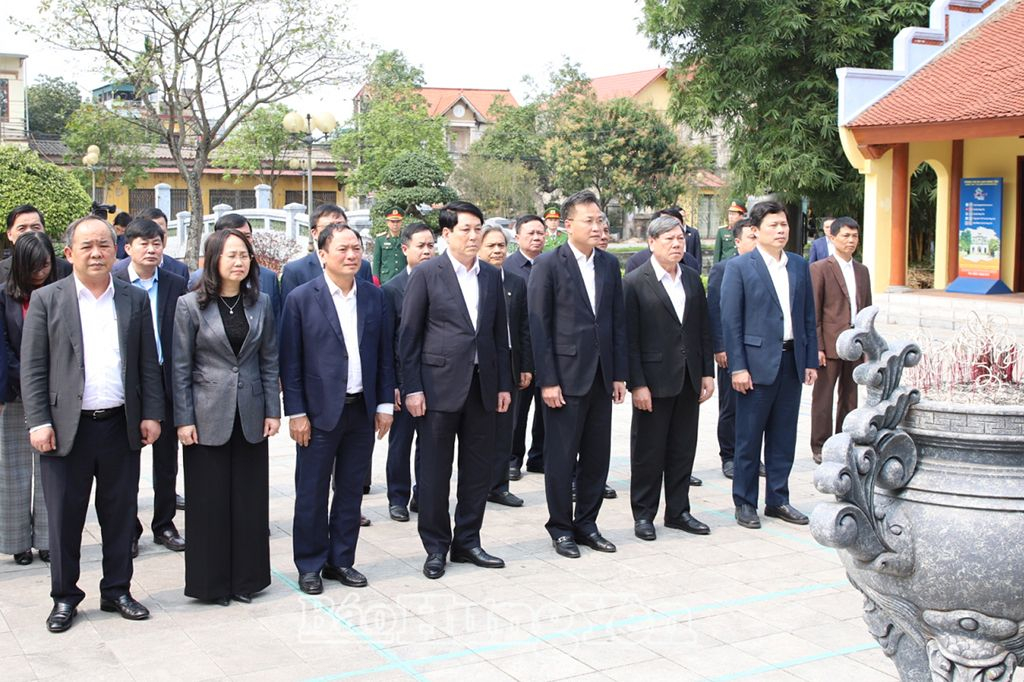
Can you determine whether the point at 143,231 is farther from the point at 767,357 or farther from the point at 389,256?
the point at 389,256

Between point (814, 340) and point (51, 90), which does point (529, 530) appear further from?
point (51, 90)

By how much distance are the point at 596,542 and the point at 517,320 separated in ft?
4.71

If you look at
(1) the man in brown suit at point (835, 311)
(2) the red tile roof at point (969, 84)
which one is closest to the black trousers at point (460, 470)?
(1) the man in brown suit at point (835, 311)

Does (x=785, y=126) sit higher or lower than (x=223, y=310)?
higher

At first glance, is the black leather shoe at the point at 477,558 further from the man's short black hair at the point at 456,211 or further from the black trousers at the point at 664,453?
the man's short black hair at the point at 456,211

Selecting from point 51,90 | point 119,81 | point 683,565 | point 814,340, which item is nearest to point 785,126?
point 119,81

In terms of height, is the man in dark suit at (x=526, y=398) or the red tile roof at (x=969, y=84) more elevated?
the red tile roof at (x=969, y=84)

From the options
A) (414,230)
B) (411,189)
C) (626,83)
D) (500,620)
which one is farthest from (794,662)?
(626,83)

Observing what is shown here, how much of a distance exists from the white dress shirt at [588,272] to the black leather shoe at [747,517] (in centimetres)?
154

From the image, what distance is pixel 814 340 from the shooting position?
6918 millimetres

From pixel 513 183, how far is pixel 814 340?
35685mm

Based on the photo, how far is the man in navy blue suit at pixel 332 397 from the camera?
5449 mm

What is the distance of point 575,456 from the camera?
245 inches

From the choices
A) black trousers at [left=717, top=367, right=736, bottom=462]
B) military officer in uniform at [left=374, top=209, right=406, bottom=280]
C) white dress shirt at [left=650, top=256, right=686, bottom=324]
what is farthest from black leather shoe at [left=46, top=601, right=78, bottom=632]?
military officer in uniform at [left=374, top=209, right=406, bottom=280]
